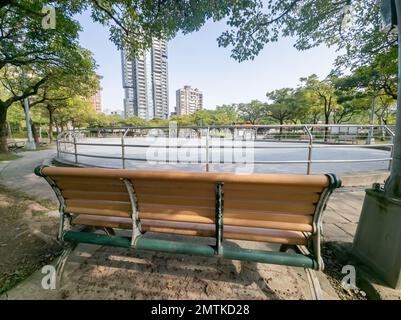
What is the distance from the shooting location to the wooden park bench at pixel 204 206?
58.4 inches

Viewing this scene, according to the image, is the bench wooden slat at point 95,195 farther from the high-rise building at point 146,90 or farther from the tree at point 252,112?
the high-rise building at point 146,90

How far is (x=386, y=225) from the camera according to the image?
184cm

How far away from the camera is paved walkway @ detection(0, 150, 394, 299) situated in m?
1.75

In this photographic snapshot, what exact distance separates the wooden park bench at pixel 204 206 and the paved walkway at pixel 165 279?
0.36 m

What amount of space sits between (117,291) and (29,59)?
10088mm

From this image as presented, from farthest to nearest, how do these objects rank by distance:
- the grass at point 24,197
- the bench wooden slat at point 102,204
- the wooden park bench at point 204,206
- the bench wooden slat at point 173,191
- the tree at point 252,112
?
the tree at point 252,112
the grass at point 24,197
the bench wooden slat at point 102,204
the bench wooden slat at point 173,191
the wooden park bench at point 204,206

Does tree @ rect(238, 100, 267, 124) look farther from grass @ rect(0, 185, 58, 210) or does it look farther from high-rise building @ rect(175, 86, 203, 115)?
high-rise building @ rect(175, 86, 203, 115)

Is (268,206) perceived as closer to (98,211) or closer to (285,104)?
(98,211)

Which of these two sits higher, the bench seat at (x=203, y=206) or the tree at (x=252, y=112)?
the tree at (x=252, y=112)

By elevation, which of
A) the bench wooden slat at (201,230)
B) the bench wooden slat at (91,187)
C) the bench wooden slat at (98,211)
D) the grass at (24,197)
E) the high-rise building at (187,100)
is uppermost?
the high-rise building at (187,100)

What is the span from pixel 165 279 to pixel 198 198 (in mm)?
896

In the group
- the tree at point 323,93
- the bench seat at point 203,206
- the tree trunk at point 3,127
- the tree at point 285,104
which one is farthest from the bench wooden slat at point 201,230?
the tree at point 285,104

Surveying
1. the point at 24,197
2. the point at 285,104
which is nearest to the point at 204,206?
the point at 24,197
